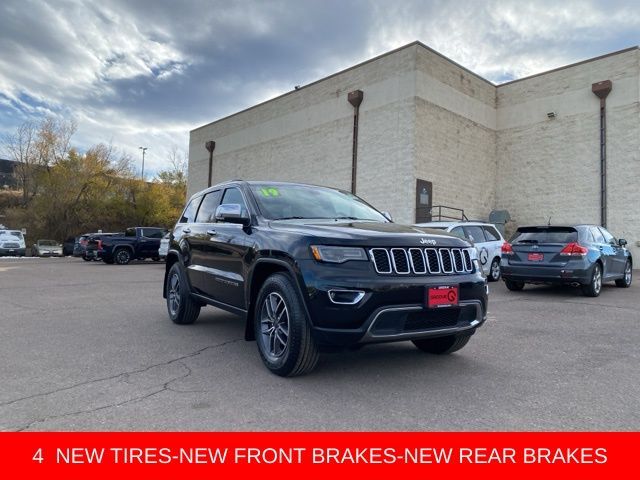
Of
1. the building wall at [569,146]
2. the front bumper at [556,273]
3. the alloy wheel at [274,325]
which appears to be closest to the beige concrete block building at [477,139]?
the building wall at [569,146]

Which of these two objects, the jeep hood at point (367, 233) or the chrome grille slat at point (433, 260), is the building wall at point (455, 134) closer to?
the jeep hood at point (367, 233)

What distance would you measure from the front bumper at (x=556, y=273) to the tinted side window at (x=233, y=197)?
7129mm

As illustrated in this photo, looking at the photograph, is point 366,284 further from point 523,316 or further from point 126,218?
point 126,218

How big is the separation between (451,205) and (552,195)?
4.88 meters

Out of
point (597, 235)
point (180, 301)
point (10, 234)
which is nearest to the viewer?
point (180, 301)

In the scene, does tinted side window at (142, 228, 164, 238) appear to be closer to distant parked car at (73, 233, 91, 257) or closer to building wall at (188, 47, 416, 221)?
distant parked car at (73, 233, 91, 257)

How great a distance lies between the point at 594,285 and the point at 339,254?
27.1ft

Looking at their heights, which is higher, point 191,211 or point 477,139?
point 477,139

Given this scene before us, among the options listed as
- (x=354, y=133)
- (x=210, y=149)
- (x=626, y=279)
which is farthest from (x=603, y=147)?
(x=210, y=149)

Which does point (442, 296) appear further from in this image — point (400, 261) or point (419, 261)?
point (400, 261)

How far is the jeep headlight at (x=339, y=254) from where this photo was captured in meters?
3.70

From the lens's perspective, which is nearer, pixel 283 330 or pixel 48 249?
pixel 283 330

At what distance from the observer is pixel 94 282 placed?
40.8 feet
